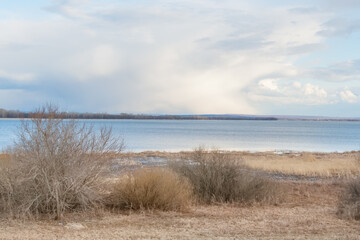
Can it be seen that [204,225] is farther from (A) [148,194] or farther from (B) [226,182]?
(B) [226,182]

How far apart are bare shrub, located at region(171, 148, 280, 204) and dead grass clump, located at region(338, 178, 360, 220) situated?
227 centimetres

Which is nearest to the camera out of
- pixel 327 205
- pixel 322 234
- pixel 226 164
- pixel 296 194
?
pixel 322 234

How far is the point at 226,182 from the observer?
43.2ft

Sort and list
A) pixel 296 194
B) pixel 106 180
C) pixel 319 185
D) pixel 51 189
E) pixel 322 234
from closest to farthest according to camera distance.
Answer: pixel 322 234, pixel 51 189, pixel 106 180, pixel 296 194, pixel 319 185

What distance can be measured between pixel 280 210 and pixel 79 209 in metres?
5.57

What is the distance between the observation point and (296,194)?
14734 millimetres

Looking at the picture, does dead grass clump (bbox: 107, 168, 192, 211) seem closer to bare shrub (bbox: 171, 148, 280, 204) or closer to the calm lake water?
bare shrub (bbox: 171, 148, 280, 204)

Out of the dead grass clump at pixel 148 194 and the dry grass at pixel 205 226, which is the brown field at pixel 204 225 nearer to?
the dry grass at pixel 205 226

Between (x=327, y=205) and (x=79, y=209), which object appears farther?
(x=327, y=205)

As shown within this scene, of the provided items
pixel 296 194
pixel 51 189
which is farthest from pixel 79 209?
pixel 296 194

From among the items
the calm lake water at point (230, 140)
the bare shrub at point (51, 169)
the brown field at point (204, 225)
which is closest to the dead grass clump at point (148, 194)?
the brown field at point (204, 225)

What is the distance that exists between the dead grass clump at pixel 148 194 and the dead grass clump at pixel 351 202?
4.17m

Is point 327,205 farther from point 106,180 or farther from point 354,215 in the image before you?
point 106,180

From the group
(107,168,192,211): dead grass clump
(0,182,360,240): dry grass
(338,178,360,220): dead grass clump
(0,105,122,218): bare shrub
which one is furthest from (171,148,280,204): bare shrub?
(0,105,122,218): bare shrub
